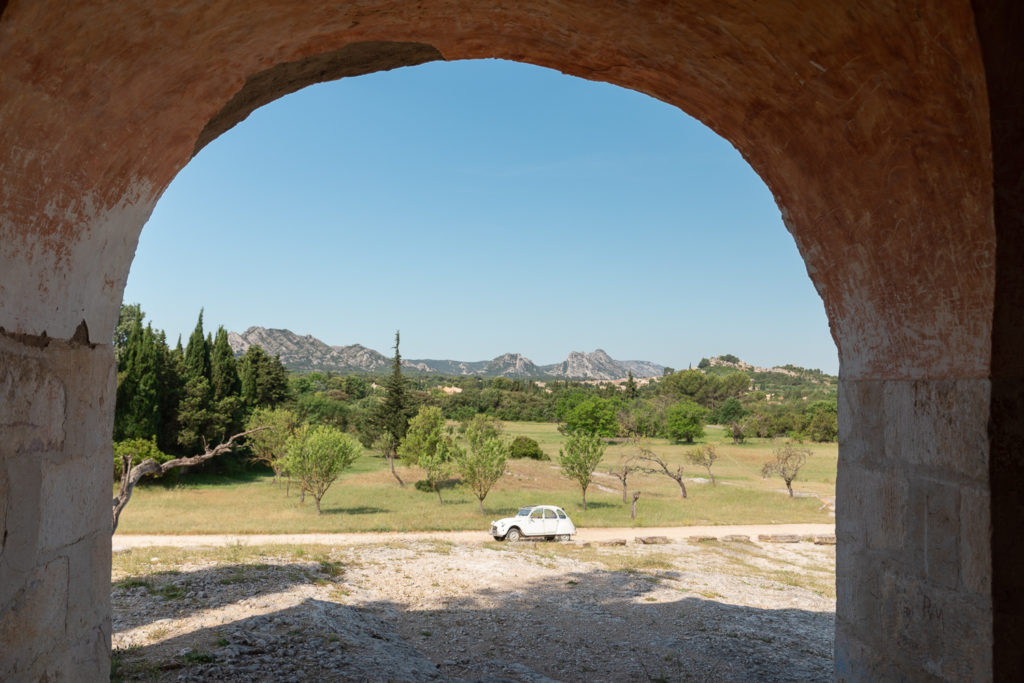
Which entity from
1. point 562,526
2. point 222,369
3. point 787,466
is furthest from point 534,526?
point 222,369

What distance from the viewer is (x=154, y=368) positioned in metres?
35.2

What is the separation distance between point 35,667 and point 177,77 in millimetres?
2391

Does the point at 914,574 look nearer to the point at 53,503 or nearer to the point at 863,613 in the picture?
the point at 863,613

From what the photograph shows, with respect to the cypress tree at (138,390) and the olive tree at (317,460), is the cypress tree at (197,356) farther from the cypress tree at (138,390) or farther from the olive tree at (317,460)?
the olive tree at (317,460)

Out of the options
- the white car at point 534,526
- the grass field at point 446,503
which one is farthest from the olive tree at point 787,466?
the white car at point 534,526

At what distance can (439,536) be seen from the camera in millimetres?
21359

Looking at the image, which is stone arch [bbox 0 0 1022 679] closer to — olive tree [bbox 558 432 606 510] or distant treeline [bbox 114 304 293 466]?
olive tree [bbox 558 432 606 510]

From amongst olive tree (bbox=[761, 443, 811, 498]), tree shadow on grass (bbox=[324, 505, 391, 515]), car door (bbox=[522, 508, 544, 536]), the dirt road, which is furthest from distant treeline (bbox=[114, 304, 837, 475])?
car door (bbox=[522, 508, 544, 536])

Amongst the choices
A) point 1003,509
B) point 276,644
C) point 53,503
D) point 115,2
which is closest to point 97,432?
point 53,503

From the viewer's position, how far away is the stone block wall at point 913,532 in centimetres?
227

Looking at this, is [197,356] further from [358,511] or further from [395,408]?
[358,511]

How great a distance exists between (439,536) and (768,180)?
65.0ft

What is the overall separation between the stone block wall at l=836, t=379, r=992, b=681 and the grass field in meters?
20.9

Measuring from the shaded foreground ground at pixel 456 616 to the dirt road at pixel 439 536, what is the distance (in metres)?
3.39
